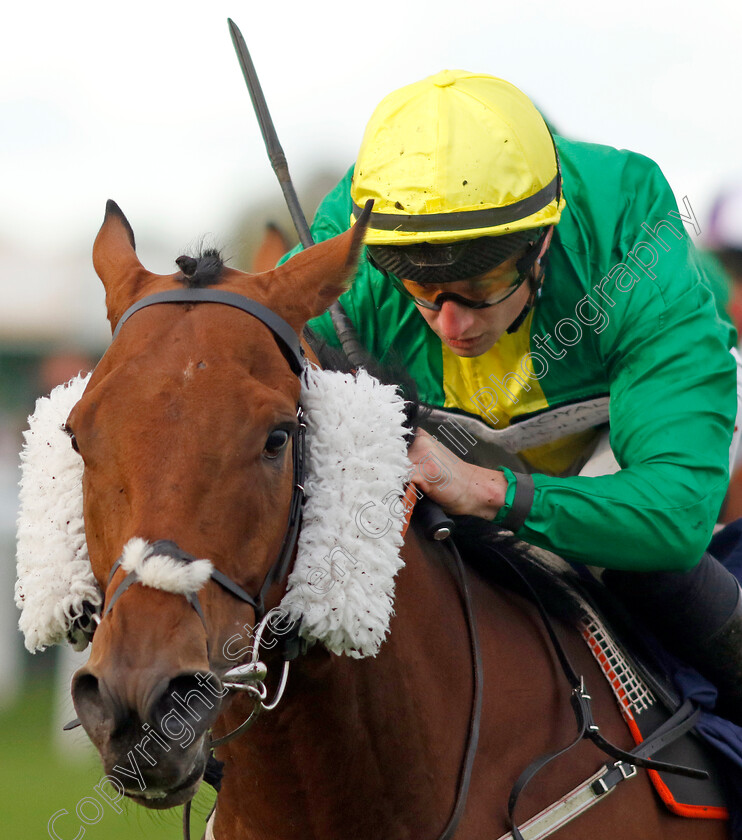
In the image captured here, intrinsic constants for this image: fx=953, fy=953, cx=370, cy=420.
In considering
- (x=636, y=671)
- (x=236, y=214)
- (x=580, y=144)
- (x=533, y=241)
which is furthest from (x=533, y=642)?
(x=236, y=214)

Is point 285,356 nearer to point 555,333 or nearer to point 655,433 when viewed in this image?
point 655,433

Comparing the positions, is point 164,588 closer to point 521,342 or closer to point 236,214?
point 521,342

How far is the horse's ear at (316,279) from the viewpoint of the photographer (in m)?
1.95

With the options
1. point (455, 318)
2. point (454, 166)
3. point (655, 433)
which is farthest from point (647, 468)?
point (454, 166)

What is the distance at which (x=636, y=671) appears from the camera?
2602 millimetres

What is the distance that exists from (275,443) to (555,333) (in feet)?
4.49

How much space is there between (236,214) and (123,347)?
15.7 feet

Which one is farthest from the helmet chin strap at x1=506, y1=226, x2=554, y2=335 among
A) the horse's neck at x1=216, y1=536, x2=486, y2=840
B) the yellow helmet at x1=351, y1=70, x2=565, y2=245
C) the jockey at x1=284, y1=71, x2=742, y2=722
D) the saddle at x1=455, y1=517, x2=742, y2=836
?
the horse's neck at x1=216, y1=536, x2=486, y2=840

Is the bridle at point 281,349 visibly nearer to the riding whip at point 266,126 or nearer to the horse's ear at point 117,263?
the horse's ear at point 117,263

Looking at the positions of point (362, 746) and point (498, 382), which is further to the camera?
point (498, 382)

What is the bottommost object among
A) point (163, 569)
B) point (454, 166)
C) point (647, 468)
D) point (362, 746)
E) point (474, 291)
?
point (362, 746)

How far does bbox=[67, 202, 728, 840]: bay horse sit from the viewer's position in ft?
5.14

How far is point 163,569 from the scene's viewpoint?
1.55 m

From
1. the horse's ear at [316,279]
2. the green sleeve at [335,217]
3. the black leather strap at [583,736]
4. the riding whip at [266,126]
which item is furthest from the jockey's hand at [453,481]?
the riding whip at [266,126]
